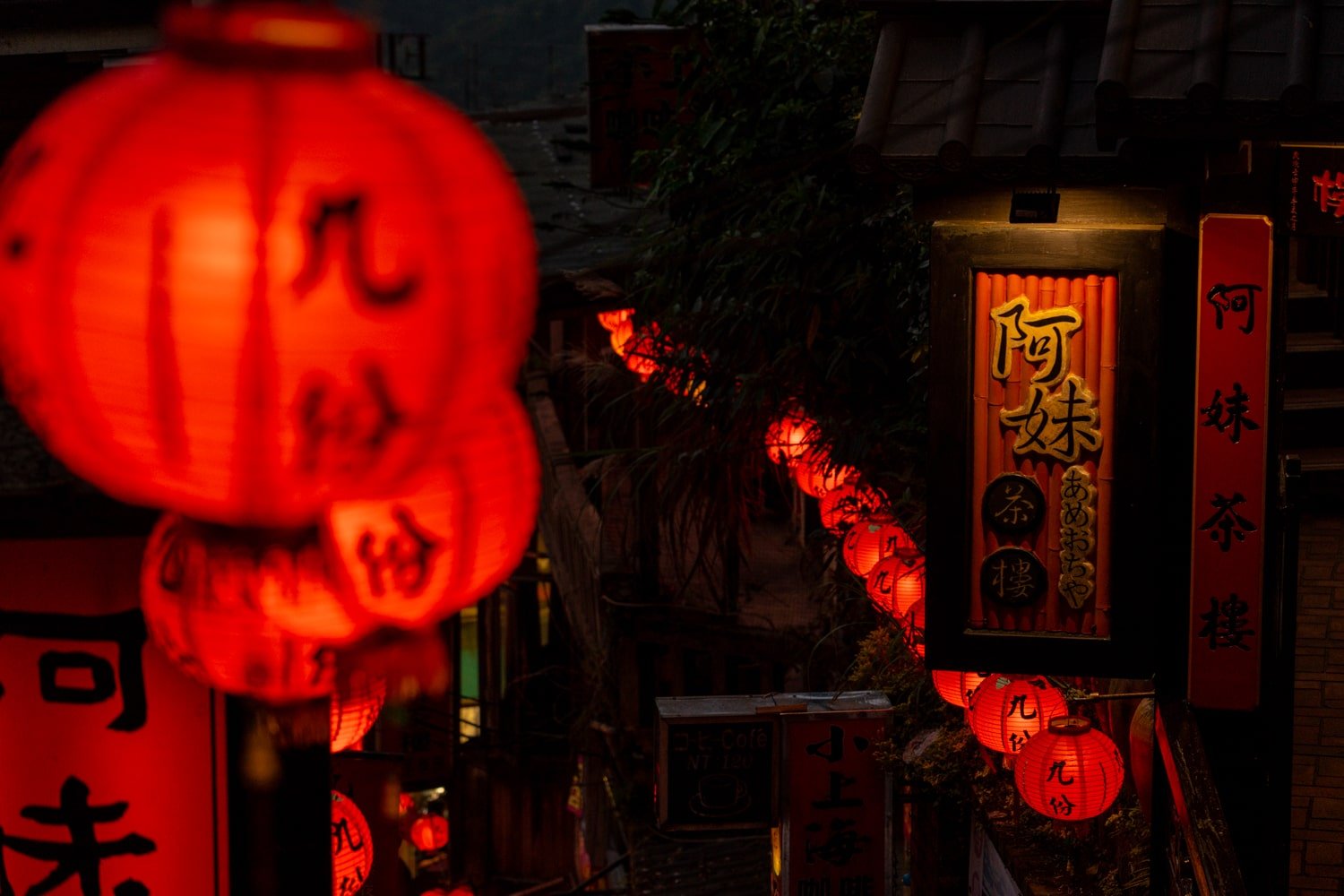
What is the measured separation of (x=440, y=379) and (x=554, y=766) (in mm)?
24028

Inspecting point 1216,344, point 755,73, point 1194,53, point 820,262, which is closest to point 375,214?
point 1194,53

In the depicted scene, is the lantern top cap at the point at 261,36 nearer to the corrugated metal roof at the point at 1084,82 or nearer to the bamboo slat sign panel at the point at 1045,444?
the corrugated metal roof at the point at 1084,82

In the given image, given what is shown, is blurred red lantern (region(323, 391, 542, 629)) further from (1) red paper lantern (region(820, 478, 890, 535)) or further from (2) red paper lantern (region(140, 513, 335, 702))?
(1) red paper lantern (region(820, 478, 890, 535))

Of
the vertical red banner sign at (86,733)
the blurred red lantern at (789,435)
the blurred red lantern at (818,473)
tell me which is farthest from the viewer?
the blurred red lantern at (789,435)

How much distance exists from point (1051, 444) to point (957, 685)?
9.90 feet

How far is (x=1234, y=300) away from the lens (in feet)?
28.7

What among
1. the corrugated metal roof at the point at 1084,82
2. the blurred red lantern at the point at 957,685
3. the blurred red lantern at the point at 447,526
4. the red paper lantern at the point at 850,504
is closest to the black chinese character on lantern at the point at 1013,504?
the corrugated metal roof at the point at 1084,82

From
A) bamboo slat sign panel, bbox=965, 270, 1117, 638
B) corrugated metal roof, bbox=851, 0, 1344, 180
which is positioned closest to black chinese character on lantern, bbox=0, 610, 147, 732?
corrugated metal roof, bbox=851, 0, 1344, 180

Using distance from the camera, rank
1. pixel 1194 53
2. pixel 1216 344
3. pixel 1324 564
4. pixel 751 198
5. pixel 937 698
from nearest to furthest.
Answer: pixel 1194 53 → pixel 1216 344 → pixel 937 698 → pixel 751 198 → pixel 1324 564

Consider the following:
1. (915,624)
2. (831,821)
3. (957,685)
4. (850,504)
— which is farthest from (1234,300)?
(831,821)

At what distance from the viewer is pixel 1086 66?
9180 millimetres

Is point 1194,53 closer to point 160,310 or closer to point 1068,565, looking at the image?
point 1068,565

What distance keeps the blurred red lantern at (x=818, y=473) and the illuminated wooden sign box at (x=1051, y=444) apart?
14.9ft

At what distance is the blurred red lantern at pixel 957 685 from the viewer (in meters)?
11.4
